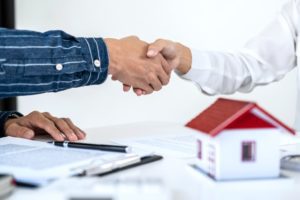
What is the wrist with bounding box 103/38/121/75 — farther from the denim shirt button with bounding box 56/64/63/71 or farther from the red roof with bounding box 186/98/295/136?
the red roof with bounding box 186/98/295/136

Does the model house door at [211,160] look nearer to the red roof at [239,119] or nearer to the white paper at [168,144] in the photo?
the red roof at [239,119]

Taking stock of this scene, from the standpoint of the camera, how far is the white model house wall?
52 cm

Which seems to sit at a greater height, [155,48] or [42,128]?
[155,48]

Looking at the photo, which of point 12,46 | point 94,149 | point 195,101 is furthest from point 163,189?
point 195,101

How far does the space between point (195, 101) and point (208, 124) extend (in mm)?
1527

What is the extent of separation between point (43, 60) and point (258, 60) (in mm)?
784

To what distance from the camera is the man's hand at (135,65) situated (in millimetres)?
1021

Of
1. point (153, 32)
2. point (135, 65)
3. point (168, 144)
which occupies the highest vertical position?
point (153, 32)

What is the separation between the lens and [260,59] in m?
1.37

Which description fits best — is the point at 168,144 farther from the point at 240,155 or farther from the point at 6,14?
the point at 6,14

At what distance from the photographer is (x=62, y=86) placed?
863mm

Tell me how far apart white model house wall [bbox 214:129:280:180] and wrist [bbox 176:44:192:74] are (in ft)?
2.31

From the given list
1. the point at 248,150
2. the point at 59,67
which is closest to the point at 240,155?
the point at 248,150

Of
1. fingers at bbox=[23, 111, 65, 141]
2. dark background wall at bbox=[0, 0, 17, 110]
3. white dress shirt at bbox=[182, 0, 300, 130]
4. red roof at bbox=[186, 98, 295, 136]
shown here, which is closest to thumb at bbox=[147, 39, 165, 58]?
white dress shirt at bbox=[182, 0, 300, 130]
